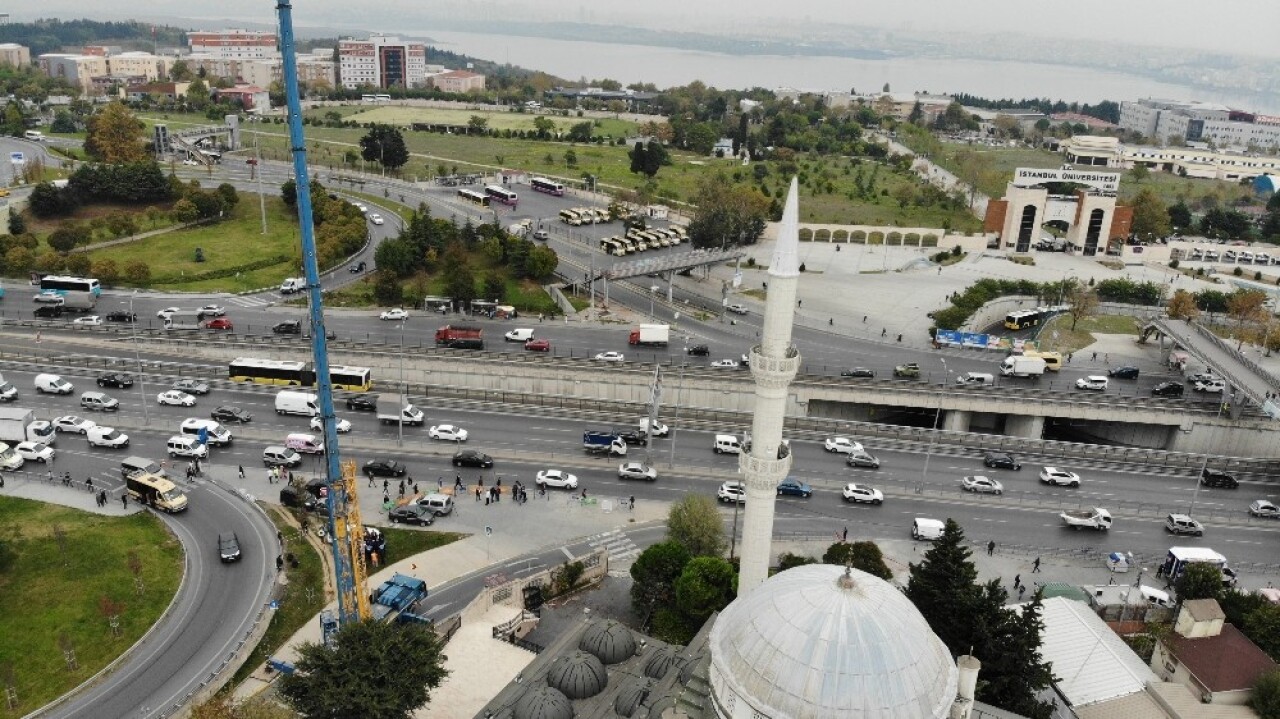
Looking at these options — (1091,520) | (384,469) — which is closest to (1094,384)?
(1091,520)

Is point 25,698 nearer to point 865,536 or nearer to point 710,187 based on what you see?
point 865,536

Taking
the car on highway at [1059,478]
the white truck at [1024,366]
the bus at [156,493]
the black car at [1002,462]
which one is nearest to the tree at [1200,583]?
the car on highway at [1059,478]

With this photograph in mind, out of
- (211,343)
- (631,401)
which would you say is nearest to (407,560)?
(631,401)

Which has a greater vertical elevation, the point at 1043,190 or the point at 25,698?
the point at 1043,190

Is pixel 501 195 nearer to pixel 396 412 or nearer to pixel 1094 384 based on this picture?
pixel 396 412

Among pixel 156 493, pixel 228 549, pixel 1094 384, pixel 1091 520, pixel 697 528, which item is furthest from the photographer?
pixel 1094 384

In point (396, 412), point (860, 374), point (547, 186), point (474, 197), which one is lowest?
point (396, 412)
